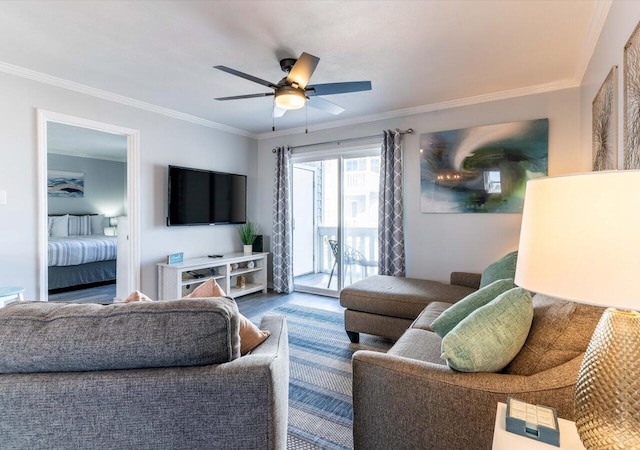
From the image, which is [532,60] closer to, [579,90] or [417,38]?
[579,90]

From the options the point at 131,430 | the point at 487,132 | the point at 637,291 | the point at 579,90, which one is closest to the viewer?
the point at 637,291

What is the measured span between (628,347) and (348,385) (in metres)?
1.85

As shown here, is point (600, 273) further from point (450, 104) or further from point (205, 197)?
point (205, 197)

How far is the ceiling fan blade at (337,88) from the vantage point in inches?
92.0

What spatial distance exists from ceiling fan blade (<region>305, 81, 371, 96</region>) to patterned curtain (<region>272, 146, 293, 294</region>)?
2.34 metres

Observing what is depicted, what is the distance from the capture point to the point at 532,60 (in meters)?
2.64

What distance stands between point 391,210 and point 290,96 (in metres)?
2.13

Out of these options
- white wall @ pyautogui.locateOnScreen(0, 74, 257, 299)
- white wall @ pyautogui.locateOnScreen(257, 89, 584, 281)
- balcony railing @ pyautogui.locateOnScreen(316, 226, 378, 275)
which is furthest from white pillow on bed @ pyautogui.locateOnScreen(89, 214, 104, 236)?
white wall @ pyautogui.locateOnScreen(257, 89, 584, 281)

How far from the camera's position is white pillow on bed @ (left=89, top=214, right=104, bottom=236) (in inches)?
266

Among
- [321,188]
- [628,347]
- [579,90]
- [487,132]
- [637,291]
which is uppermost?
[579,90]

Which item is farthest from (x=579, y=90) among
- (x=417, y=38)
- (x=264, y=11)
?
(x=264, y=11)

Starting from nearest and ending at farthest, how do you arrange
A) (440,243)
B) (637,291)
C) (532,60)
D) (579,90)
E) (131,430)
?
(637,291)
(131,430)
(532,60)
(579,90)
(440,243)

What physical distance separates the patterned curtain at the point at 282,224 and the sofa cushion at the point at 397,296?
1873mm

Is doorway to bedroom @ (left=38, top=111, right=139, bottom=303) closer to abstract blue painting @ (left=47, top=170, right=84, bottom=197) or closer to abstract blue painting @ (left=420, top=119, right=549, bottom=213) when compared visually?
abstract blue painting @ (left=47, top=170, right=84, bottom=197)
